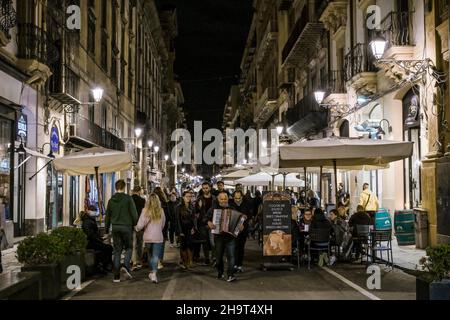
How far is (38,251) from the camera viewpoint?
389 inches

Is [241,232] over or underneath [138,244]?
over

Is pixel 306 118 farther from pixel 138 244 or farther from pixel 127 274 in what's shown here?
pixel 127 274

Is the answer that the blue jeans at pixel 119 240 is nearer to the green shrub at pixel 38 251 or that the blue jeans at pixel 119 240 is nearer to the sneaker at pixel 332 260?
the green shrub at pixel 38 251

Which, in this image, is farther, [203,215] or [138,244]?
[203,215]

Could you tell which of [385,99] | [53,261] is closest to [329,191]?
[385,99]

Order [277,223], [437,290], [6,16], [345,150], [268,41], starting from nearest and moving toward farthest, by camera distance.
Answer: [437,290] < [345,150] < [277,223] < [6,16] < [268,41]

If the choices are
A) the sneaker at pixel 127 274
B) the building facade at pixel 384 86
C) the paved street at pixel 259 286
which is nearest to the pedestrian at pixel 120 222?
the sneaker at pixel 127 274

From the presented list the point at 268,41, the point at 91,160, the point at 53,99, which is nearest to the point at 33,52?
the point at 53,99

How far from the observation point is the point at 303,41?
1330 inches

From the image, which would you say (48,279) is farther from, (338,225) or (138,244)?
(338,225)

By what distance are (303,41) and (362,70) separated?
38.5 ft

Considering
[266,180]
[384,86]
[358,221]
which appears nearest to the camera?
[358,221]

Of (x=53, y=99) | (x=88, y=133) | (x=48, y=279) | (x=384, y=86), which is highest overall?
(x=384, y=86)

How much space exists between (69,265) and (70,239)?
0.46 meters
